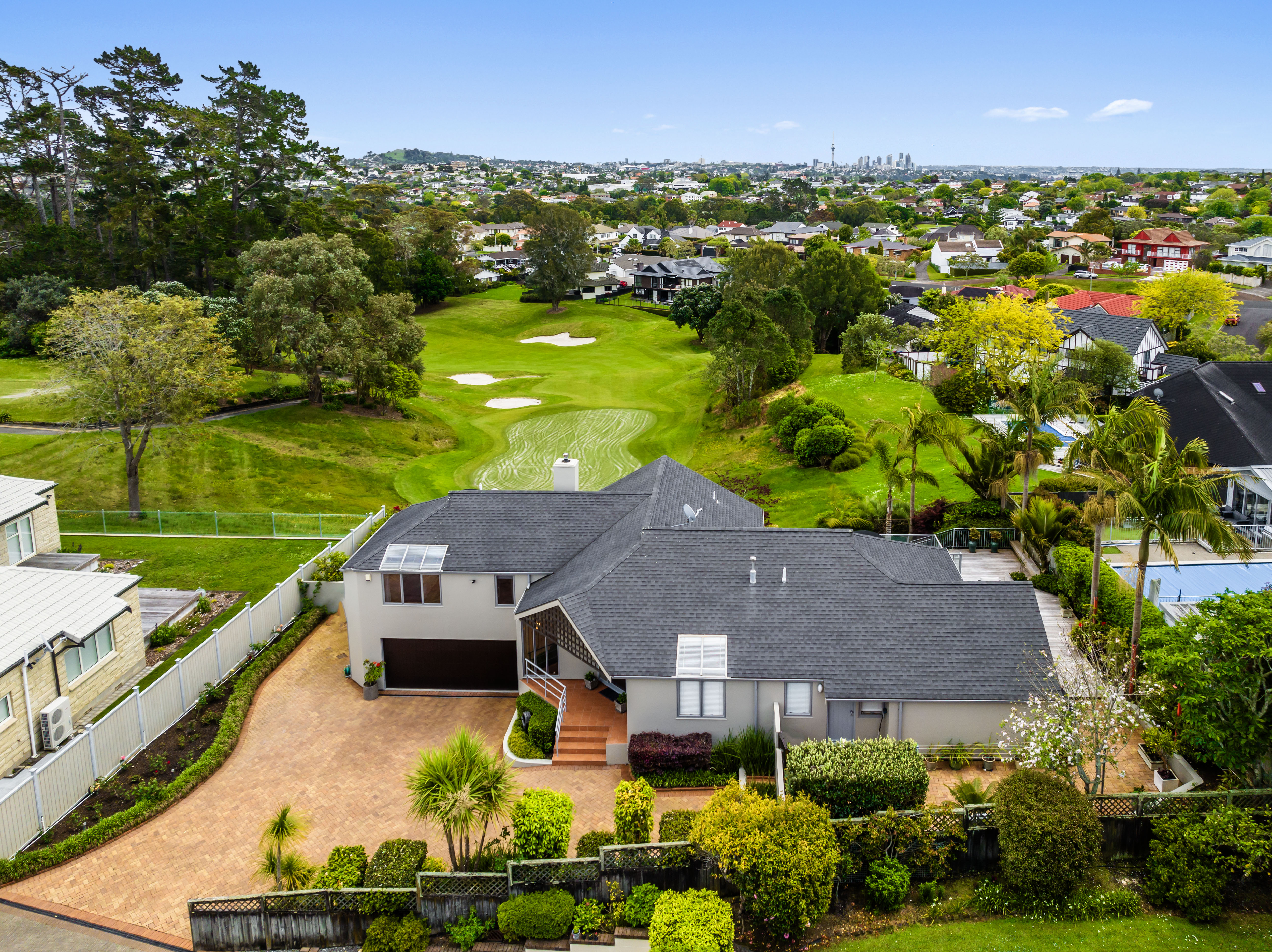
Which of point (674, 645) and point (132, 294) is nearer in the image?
point (674, 645)

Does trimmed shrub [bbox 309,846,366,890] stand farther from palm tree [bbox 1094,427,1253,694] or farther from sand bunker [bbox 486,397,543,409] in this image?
sand bunker [bbox 486,397,543,409]

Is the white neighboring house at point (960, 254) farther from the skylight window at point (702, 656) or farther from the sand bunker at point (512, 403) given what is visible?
the skylight window at point (702, 656)

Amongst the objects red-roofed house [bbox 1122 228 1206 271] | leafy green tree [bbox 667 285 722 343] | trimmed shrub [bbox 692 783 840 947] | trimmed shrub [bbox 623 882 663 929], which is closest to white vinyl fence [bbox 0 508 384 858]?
trimmed shrub [bbox 623 882 663 929]

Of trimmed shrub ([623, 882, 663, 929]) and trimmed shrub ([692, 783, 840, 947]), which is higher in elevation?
trimmed shrub ([692, 783, 840, 947])

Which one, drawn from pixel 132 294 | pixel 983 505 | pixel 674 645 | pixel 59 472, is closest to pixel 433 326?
pixel 132 294

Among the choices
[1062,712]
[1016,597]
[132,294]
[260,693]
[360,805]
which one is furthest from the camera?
[132,294]

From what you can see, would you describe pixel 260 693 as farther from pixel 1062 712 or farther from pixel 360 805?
pixel 1062 712
